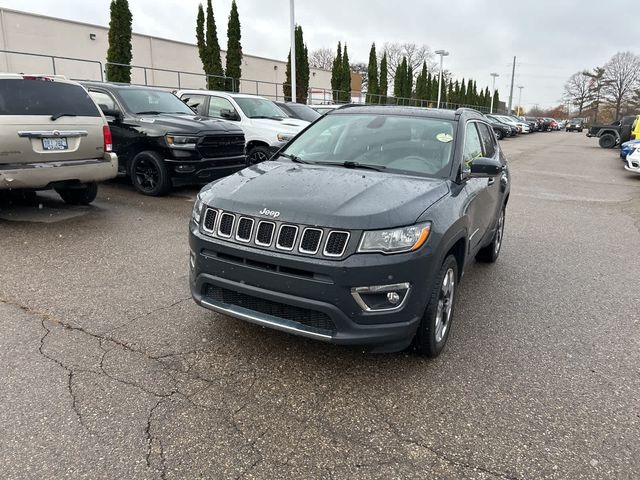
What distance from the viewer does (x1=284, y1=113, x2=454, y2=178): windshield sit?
160 inches

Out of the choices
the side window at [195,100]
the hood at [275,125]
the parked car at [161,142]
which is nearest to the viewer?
the parked car at [161,142]

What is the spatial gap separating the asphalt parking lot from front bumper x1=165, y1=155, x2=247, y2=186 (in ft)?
10.6

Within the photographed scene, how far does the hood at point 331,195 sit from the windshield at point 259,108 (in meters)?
7.79

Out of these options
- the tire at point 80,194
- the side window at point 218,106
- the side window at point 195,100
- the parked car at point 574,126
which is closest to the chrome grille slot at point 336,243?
the tire at point 80,194

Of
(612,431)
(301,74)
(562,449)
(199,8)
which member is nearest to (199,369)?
(562,449)

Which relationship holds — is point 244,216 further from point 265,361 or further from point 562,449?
point 562,449

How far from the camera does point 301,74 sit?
3183 centimetres

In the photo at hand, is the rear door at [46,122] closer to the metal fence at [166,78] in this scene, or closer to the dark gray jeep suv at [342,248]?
the dark gray jeep suv at [342,248]

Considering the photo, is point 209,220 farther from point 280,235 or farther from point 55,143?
point 55,143

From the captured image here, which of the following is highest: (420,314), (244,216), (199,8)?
(199,8)

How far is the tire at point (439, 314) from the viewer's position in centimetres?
326

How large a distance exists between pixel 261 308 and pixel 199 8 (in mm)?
28269

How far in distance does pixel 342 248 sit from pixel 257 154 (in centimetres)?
833

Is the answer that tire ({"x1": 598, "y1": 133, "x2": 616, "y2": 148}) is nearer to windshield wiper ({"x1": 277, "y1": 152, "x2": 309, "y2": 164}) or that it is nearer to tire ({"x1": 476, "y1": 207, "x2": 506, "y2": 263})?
tire ({"x1": 476, "y1": 207, "x2": 506, "y2": 263})
